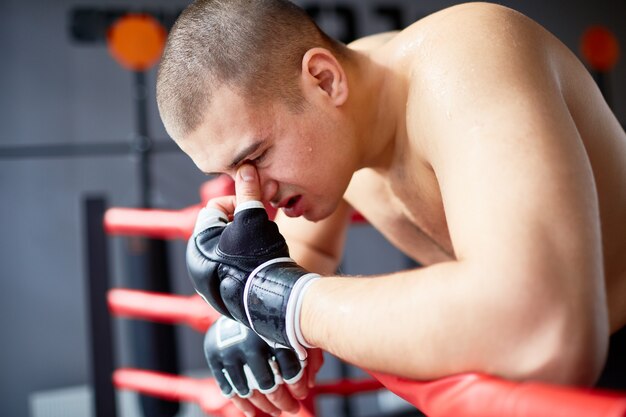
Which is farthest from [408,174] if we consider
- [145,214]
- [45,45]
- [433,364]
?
[45,45]

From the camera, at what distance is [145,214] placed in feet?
5.17

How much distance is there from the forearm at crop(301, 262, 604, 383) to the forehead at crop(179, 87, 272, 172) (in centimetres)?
33

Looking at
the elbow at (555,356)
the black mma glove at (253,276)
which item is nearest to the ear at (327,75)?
the black mma glove at (253,276)

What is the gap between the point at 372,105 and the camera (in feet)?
3.43

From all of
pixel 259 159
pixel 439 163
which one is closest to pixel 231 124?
pixel 259 159

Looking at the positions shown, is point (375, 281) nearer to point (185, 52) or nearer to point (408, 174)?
point (408, 174)

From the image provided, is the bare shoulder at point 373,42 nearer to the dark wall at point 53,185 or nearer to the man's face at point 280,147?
the man's face at point 280,147

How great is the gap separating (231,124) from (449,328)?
441 mm

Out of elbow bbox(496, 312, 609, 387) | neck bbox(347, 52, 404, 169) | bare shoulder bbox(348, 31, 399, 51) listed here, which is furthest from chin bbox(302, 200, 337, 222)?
elbow bbox(496, 312, 609, 387)

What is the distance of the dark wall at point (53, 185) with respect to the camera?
3211 millimetres

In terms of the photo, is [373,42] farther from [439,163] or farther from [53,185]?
[53,185]

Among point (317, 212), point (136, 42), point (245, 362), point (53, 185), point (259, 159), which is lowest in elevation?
point (53, 185)

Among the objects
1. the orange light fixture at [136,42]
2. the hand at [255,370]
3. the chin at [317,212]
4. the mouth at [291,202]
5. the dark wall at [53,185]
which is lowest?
the dark wall at [53,185]

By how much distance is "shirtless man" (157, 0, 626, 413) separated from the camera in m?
0.66
